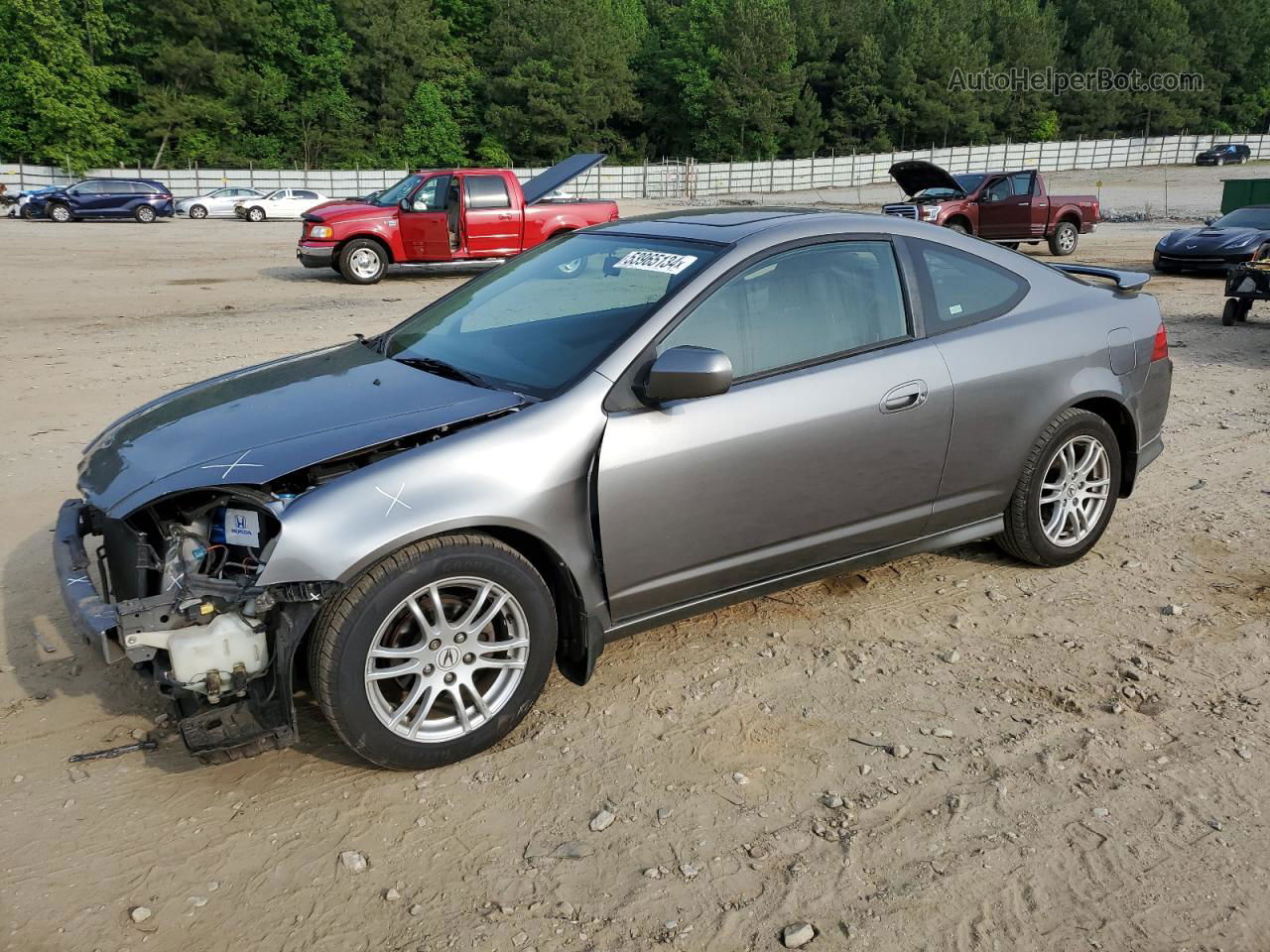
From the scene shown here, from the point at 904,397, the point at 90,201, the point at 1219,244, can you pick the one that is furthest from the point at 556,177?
the point at 90,201

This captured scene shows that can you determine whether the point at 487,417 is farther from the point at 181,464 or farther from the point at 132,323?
the point at 132,323

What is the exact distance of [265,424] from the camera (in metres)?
3.43

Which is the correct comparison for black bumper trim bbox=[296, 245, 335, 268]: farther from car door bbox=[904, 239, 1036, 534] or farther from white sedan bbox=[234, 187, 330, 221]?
white sedan bbox=[234, 187, 330, 221]

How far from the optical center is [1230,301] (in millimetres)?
11711

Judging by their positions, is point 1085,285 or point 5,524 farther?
point 5,524

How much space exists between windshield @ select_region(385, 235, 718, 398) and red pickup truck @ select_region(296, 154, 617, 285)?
12225 millimetres

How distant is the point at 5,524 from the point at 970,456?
4.71m

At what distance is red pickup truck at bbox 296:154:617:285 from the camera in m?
16.3

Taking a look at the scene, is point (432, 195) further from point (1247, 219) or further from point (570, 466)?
point (570, 466)

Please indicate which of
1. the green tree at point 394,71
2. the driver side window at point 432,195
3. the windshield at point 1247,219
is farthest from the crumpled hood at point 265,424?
the green tree at point 394,71

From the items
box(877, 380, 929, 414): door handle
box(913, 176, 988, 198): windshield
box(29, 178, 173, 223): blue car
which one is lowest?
box(29, 178, 173, 223): blue car

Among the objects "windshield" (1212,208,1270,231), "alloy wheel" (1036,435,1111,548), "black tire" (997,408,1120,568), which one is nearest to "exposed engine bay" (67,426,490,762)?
"black tire" (997,408,1120,568)

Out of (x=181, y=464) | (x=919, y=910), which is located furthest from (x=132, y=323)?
(x=919, y=910)

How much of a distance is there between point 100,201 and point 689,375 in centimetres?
3640
